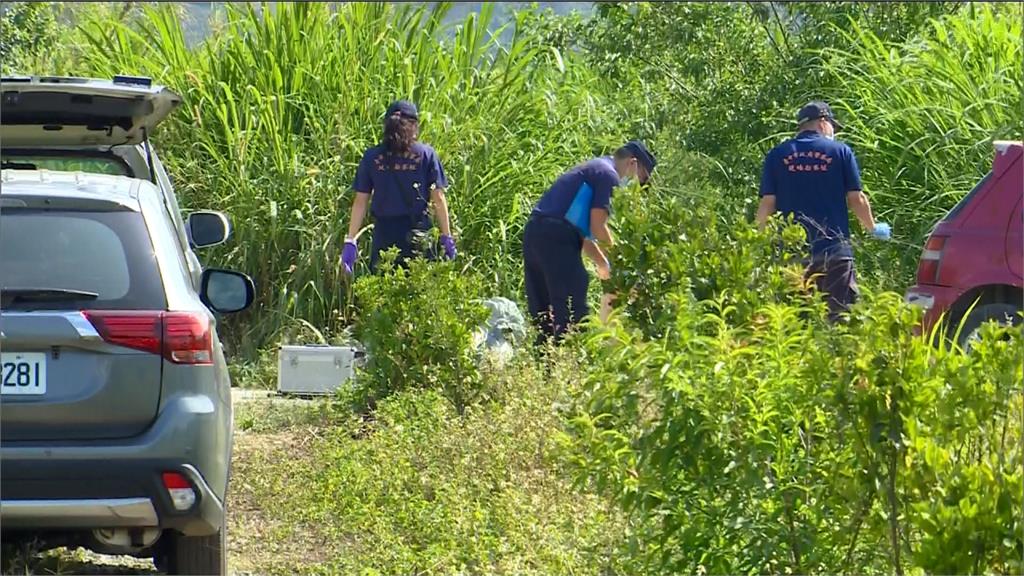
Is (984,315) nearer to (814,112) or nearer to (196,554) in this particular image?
(814,112)

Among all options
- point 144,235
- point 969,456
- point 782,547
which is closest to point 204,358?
point 144,235

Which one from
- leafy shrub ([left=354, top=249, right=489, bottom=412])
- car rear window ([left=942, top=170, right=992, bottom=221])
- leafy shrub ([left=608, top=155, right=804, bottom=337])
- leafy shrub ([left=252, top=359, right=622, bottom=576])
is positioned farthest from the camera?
car rear window ([left=942, top=170, right=992, bottom=221])

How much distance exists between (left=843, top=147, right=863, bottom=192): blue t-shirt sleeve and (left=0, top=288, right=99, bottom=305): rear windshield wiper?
5.42 m

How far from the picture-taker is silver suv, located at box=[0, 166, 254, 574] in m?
5.05

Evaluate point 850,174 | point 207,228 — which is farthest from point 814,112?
point 207,228

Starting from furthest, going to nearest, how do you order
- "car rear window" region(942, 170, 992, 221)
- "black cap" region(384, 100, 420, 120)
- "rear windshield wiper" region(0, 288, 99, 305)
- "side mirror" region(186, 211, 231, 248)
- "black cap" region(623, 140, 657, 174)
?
1. "black cap" region(384, 100, 420, 120)
2. "black cap" region(623, 140, 657, 174)
3. "car rear window" region(942, 170, 992, 221)
4. "side mirror" region(186, 211, 231, 248)
5. "rear windshield wiper" region(0, 288, 99, 305)

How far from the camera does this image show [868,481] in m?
4.43

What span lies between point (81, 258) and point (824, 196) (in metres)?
5.27

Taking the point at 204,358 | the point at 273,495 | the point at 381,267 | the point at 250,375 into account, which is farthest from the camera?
the point at 250,375

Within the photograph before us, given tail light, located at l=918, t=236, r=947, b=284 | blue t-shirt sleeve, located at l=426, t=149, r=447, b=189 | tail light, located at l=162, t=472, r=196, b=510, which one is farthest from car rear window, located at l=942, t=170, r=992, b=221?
tail light, located at l=162, t=472, r=196, b=510

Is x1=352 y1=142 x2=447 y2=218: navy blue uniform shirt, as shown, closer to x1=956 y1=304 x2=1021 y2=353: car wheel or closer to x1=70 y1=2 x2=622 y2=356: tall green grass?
x1=70 y1=2 x2=622 y2=356: tall green grass

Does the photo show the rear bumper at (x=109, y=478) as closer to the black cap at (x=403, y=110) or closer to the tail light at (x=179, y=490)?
the tail light at (x=179, y=490)

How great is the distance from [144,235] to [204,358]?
452 millimetres

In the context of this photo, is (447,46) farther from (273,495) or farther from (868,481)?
(868,481)
